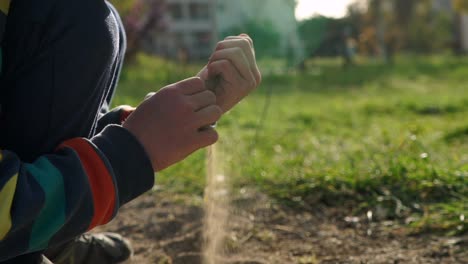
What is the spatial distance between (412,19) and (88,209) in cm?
2086

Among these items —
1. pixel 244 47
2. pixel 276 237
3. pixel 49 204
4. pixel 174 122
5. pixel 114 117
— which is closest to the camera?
pixel 49 204

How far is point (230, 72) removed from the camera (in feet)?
3.29

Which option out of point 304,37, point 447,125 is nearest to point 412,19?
point 304,37

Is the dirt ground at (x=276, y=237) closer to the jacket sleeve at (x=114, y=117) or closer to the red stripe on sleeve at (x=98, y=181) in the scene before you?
the jacket sleeve at (x=114, y=117)

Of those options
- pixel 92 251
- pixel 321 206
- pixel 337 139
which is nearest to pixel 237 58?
pixel 92 251

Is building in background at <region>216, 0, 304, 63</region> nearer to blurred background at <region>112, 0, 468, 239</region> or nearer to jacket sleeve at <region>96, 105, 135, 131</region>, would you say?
blurred background at <region>112, 0, 468, 239</region>

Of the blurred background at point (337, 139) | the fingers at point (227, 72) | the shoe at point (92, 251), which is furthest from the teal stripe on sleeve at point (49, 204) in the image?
the blurred background at point (337, 139)

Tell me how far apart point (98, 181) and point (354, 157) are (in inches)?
69.1

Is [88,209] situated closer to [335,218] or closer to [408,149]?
[335,218]

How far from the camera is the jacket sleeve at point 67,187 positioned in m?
0.79

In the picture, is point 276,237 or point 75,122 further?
point 276,237

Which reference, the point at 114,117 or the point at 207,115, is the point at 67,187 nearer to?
the point at 207,115

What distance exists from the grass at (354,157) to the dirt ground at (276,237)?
A: 7 centimetres

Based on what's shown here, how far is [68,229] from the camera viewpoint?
85 cm
